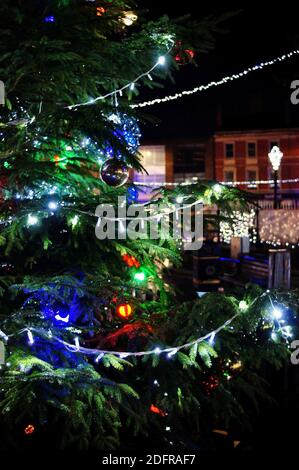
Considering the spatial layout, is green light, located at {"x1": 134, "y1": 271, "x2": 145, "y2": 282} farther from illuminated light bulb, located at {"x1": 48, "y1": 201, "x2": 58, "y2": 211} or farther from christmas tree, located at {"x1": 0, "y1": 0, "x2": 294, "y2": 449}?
illuminated light bulb, located at {"x1": 48, "y1": 201, "x2": 58, "y2": 211}

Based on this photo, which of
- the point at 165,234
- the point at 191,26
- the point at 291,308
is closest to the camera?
the point at 291,308

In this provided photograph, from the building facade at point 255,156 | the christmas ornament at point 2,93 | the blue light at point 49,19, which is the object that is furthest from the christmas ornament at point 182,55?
the building facade at point 255,156

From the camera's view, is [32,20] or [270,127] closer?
[32,20]

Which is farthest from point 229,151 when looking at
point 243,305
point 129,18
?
point 243,305

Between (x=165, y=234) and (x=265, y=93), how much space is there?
42.3m

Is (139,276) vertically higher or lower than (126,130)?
lower

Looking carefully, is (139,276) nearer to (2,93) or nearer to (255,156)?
(2,93)

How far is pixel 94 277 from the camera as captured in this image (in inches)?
142

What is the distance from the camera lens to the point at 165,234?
13.3 ft

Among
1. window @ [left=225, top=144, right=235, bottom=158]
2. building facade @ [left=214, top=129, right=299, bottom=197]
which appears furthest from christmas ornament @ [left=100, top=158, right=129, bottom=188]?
window @ [left=225, top=144, right=235, bottom=158]

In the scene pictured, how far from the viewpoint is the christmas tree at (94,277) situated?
10.4 ft

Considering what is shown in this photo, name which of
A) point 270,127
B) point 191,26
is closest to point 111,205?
point 191,26

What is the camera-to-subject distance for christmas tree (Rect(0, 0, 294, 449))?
3182 mm
